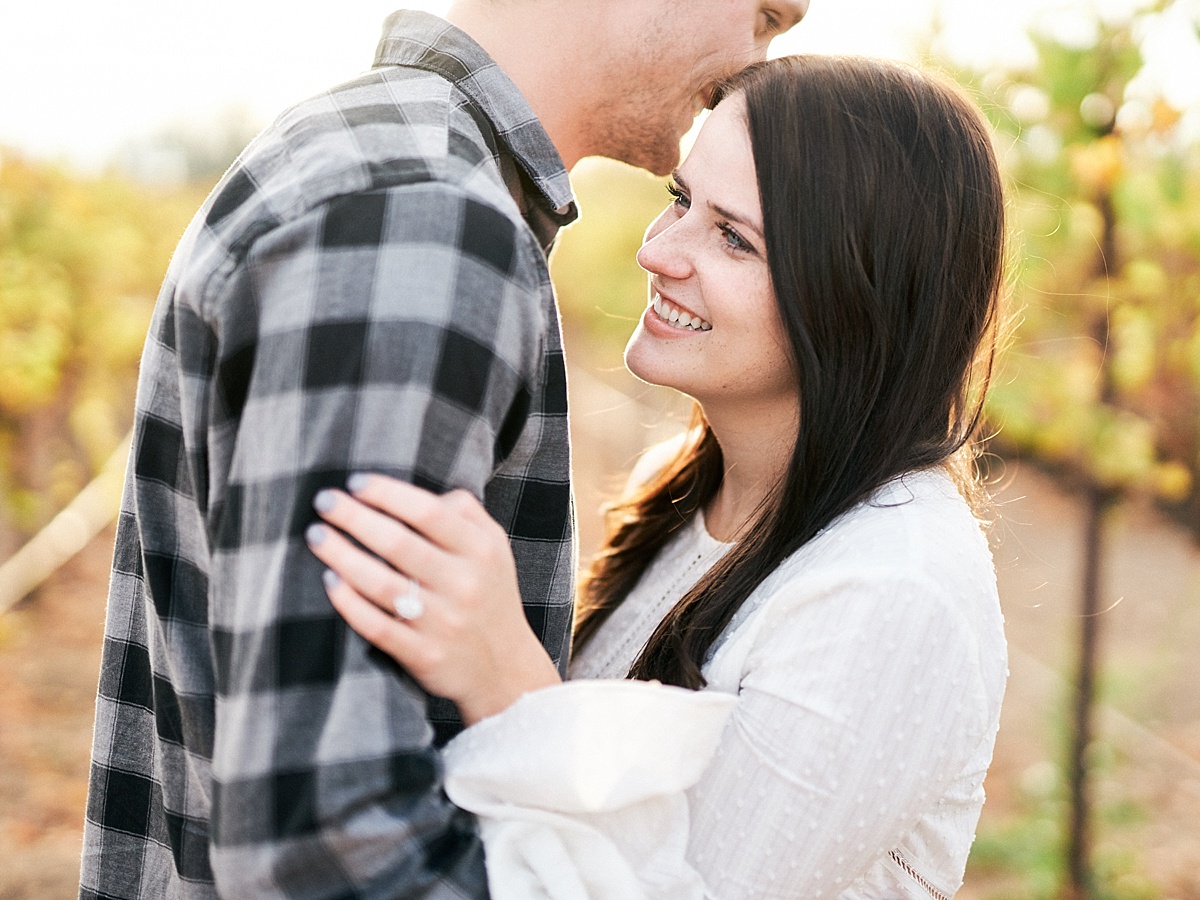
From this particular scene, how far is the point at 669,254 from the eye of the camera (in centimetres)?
186

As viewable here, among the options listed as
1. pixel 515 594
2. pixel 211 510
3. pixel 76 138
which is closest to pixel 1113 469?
pixel 515 594

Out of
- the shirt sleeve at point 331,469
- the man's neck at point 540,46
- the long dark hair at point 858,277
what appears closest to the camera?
the shirt sleeve at point 331,469

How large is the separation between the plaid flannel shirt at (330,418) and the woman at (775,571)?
54 mm

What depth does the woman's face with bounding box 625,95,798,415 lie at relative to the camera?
1807 millimetres

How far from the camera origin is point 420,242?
1129 millimetres

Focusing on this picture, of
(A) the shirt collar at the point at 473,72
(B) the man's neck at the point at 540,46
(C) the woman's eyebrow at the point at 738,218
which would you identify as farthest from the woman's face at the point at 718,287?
(A) the shirt collar at the point at 473,72

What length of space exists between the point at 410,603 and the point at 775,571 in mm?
756

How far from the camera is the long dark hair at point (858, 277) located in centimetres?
176

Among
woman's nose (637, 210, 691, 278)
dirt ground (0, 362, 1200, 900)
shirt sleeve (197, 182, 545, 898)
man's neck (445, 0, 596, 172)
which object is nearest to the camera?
shirt sleeve (197, 182, 545, 898)

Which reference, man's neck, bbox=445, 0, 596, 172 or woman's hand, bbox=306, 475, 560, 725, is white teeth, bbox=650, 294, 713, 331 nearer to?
man's neck, bbox=445, 0, 596, 172

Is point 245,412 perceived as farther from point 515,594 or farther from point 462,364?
point 515,594

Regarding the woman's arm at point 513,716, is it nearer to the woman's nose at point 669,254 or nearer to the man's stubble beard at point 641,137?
the woman's nose at point 669,254

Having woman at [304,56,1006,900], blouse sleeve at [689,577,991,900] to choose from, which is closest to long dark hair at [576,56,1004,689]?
woman at [304,56,1006,900]

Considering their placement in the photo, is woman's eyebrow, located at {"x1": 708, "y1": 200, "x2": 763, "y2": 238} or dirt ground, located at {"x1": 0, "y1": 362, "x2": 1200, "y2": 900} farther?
dirt ground, located at {"x1": 0, "y1": 362, "x2": 1200, "y2": 900}
